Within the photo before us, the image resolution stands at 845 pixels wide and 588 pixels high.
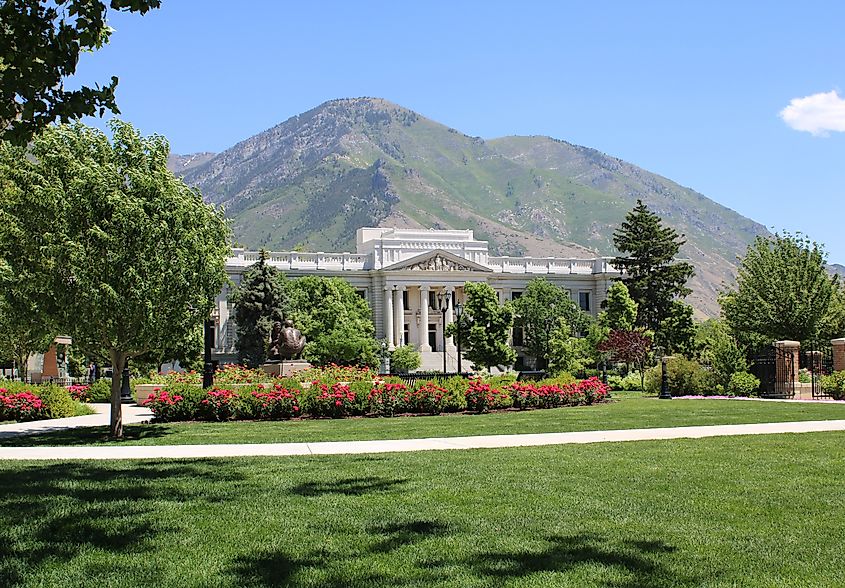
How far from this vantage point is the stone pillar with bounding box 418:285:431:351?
90500 millimetres

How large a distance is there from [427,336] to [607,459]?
80.1 m

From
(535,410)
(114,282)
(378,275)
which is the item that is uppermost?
(378,275)

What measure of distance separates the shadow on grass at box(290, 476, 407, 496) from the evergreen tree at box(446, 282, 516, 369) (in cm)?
5543

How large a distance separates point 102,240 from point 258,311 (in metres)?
50.6

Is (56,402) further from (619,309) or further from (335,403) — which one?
(619,309)

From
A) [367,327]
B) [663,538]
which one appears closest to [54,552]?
[663,538]

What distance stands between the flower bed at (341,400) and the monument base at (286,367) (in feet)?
31.1

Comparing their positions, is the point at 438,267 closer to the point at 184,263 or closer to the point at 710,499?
the point at 184,263

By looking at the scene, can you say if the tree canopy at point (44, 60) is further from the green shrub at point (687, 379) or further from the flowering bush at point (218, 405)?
the green shrub at point (687, 379)

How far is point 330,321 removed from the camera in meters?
71.4

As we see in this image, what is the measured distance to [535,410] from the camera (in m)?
25.8

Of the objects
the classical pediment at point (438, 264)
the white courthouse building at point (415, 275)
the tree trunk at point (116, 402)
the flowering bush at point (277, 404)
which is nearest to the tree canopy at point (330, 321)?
the white courthouse building at point (415, 275)

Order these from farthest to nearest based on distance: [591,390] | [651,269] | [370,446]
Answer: [651,269]
[591,390]
[370,446]

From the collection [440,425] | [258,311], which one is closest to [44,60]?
[440,425]
